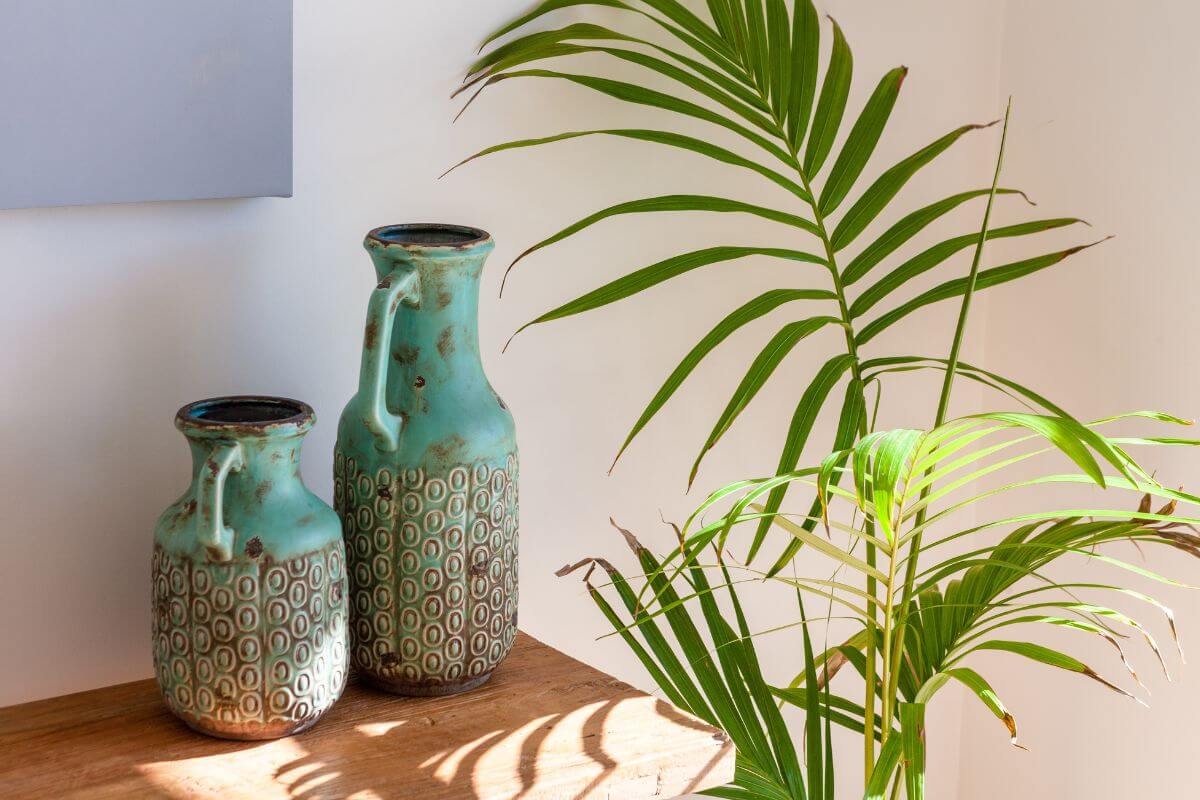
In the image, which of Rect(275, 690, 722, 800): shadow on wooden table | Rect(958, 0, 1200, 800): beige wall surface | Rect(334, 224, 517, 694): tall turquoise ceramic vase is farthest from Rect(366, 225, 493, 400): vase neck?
Rect(958, 0, 1200, 800): beige wall surface

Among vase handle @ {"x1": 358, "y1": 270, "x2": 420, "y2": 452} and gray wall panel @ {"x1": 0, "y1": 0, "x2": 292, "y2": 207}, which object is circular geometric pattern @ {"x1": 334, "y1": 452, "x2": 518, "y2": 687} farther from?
gray wall panel @ {"x1": 0, "y1": 0, "x2": 292, "y2": 207}

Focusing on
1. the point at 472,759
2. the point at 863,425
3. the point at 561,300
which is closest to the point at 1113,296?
the point at 863,425

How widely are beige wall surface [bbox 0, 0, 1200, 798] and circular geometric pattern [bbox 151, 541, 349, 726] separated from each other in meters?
0.18

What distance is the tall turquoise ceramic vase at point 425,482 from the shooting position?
90 centimetres

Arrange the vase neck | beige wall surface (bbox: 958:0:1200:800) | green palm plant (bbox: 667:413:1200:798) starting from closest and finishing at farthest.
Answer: green palm plant (bbox: 667:413:1200:798), the vase neck, beige wall surface (bbox: 958:0:1200:800)

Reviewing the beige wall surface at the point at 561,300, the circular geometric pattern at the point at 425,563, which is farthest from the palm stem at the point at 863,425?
the circular geometric pattern at the point at 425,563

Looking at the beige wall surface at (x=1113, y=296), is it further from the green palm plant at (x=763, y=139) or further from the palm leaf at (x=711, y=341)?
the palm leaf at (x=711, y=341)

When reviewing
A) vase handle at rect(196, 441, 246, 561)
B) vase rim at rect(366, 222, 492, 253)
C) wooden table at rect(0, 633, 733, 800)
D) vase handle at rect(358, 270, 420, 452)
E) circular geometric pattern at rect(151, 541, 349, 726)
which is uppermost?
vase rim at rect(366, 222, 492, 253)

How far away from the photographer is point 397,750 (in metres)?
0.86

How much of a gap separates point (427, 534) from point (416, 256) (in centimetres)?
20

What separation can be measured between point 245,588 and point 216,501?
2.4 inches

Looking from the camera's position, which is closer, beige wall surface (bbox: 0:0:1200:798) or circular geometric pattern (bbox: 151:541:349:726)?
circular geometric pattern (bbox: 151:541:349:726)

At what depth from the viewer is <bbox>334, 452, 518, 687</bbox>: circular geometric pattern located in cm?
90

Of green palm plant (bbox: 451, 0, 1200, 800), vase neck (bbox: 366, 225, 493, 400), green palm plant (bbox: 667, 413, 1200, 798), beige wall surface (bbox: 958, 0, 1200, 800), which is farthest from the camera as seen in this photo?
beige wall surface (bbox: 958, 0, 1200, 800)
